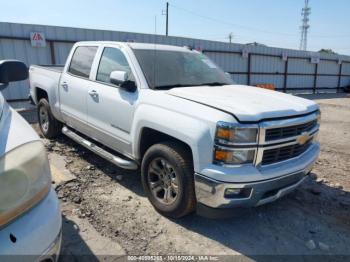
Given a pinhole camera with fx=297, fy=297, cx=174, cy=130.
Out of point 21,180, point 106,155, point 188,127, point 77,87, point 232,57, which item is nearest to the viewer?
point 21,180

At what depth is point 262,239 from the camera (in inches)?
123

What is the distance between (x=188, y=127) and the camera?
9.46ft

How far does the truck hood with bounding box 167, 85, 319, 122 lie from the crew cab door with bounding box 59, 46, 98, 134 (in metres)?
1.77

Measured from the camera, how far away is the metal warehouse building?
10.0 m

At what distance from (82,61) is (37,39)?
6.47 metres

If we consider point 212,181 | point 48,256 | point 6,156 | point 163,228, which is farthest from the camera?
point 163,228

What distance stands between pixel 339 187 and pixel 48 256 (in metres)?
4.18

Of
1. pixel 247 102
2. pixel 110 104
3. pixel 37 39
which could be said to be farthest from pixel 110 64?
pixel 37 39

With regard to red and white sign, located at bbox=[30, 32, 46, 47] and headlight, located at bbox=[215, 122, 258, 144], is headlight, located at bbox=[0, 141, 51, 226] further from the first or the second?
red and white sign, located at bbox=[30, 32, 46, 47]

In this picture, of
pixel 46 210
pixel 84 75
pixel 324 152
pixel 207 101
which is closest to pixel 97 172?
pixel 84 75

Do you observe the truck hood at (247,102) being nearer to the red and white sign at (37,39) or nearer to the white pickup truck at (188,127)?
the white pickup truck at (188,127)

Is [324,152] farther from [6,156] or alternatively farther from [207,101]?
[6,156]

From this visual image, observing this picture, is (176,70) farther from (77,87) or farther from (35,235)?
(35,235)

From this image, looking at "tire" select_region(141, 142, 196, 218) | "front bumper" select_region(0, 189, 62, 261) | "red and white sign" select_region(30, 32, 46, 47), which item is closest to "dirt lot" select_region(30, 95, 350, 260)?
"tire" select_region(141, 142, 196, 218)
